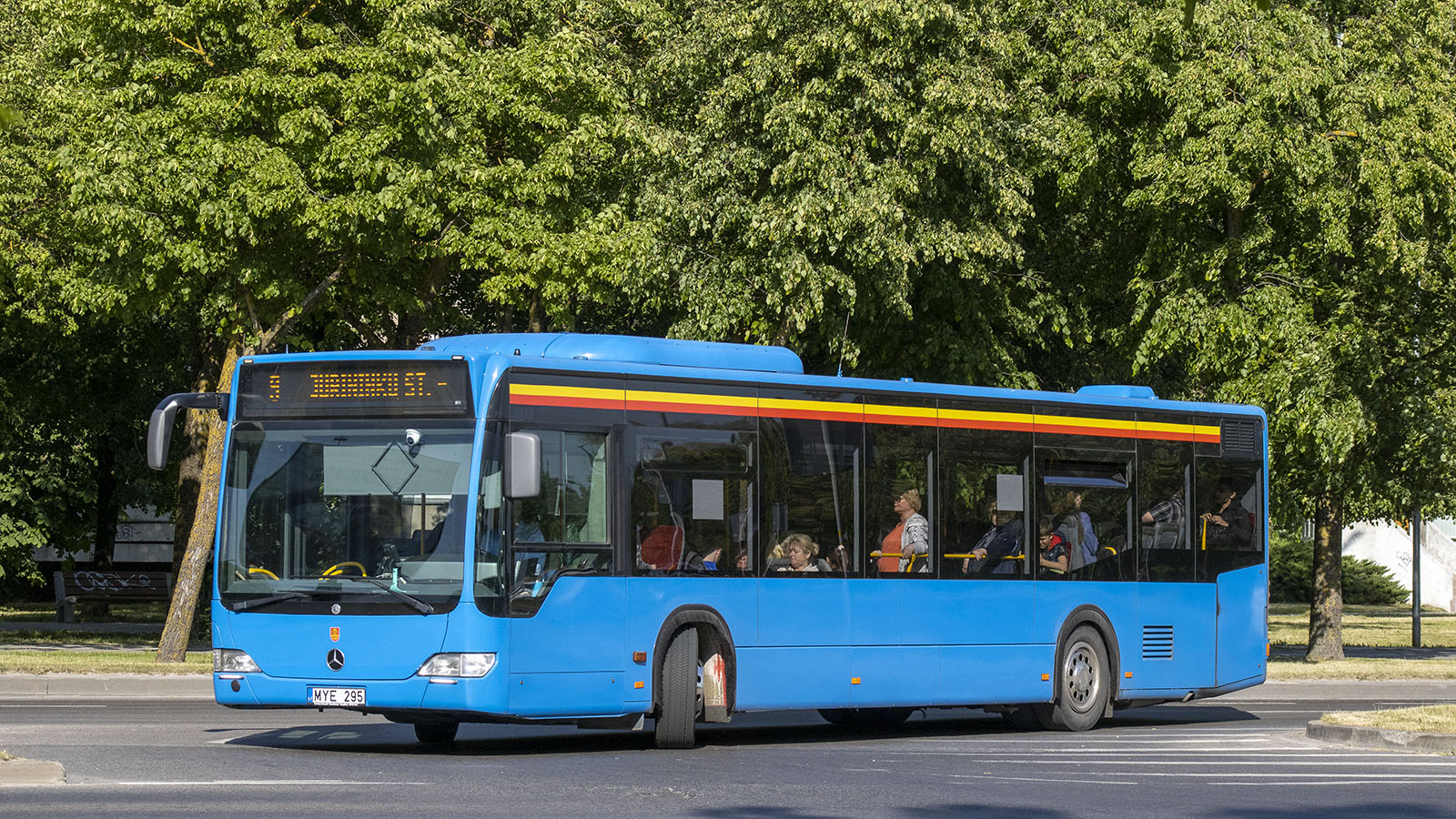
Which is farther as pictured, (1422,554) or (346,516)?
(1422,554)

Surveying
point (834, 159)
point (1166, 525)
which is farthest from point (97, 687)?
point (1166, 525)

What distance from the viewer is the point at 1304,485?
93.0 feet

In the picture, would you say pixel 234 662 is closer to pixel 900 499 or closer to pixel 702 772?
pixel 702 772

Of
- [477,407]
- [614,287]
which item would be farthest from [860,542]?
[614,287]

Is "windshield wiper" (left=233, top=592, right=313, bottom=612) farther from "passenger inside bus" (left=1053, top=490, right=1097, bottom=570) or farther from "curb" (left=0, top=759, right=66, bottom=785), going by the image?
"passenger inside bus" (left=1053, top=490, right=1097, bottom=570)

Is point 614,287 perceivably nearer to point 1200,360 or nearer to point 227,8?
point 227,8

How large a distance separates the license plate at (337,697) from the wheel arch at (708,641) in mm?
2145

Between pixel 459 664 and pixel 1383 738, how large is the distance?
7.49 meters

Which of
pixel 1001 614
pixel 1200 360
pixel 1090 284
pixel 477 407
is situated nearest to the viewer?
pixel 477 407

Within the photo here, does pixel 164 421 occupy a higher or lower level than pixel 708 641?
higher

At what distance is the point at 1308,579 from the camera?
58688 millimetres

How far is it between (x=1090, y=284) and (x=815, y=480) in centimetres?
1604

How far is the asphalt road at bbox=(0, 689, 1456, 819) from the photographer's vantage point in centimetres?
986

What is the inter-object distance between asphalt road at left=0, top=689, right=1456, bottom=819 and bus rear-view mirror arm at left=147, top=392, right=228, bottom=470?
1953 millimetres
